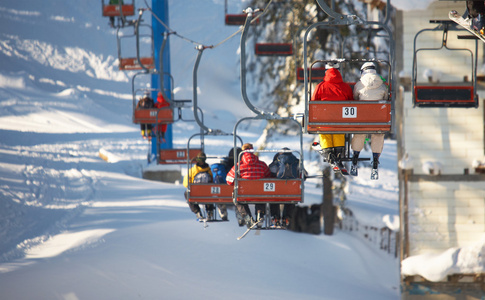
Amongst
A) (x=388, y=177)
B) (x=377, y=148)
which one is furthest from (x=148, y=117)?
(x=388, y=177)

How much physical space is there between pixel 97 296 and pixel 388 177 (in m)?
21.6

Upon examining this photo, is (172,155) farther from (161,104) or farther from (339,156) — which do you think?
(339,156)

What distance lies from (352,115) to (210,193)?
324cm

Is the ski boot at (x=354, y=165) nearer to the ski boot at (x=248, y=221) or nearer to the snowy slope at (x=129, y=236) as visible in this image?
the ski boot at (x=248, y=221)

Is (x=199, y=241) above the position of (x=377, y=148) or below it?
below

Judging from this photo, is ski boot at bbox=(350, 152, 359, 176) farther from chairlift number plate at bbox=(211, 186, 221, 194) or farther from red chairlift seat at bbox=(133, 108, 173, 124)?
red chairlift seat at bbox=(133, 108, 173, 124)

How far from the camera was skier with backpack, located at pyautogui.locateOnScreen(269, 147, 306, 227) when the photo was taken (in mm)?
8430

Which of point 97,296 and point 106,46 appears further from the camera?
point 106,46

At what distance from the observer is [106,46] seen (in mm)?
53594

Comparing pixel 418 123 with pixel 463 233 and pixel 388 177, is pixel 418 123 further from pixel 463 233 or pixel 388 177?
pixel 388 177

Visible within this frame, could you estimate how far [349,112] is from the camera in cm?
648

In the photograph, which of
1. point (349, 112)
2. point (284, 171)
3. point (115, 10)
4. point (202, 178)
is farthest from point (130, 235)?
point (349, 112)

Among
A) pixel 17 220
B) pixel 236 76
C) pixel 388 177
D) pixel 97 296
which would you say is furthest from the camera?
pixel 236 76

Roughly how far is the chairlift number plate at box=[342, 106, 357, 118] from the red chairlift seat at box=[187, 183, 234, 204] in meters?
2.96
